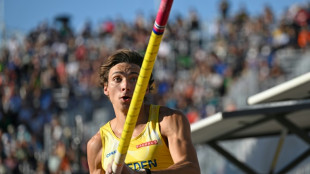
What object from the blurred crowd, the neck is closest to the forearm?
the neck

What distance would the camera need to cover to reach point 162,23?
9.37ft

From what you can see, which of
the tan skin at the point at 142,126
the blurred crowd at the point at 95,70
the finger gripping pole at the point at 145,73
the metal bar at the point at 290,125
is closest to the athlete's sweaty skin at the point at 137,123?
the tan skin at the point at 142,126

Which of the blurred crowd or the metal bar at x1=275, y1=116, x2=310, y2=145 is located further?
the blurred crowd

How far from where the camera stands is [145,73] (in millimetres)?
3010

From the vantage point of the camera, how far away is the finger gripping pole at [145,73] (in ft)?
9.30

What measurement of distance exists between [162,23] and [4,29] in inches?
837

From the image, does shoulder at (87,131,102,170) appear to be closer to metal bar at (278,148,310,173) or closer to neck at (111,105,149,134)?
neck at (111,105,149,134)

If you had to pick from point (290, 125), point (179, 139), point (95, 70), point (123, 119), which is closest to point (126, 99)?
point (123, 119)

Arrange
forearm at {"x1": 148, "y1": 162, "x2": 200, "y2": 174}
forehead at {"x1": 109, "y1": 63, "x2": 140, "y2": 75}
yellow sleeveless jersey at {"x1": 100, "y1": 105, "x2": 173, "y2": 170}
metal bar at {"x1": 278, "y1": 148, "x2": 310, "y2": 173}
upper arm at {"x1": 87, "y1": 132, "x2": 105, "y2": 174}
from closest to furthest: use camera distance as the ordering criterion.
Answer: forearm at {"x1": 148, "y1": 162, "x2": 200, "y2": 174} < yellow sleeveless jersey at {"x1": 100, "y1": 105, "x2": 173, "y2": 170} < forehead at {"x1": 109, "y1": 63, "x2": 140, "y2": 75} < upper arm at {"x1": 87, "y1": 132, "x2": 105, "y2": 174} < metal bar at {"x1": 278, "y1": 148, "x2": 310, "y2": 173}

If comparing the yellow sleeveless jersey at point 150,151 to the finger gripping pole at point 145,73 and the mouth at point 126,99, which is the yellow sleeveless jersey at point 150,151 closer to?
the mouth at point 126,99

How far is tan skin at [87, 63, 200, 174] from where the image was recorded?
3.85 meters

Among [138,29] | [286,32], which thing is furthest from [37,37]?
[286,32]

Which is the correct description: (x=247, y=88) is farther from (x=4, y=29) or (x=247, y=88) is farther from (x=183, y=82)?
(x=4, y=29)

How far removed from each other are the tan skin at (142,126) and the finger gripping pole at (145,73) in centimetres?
44
